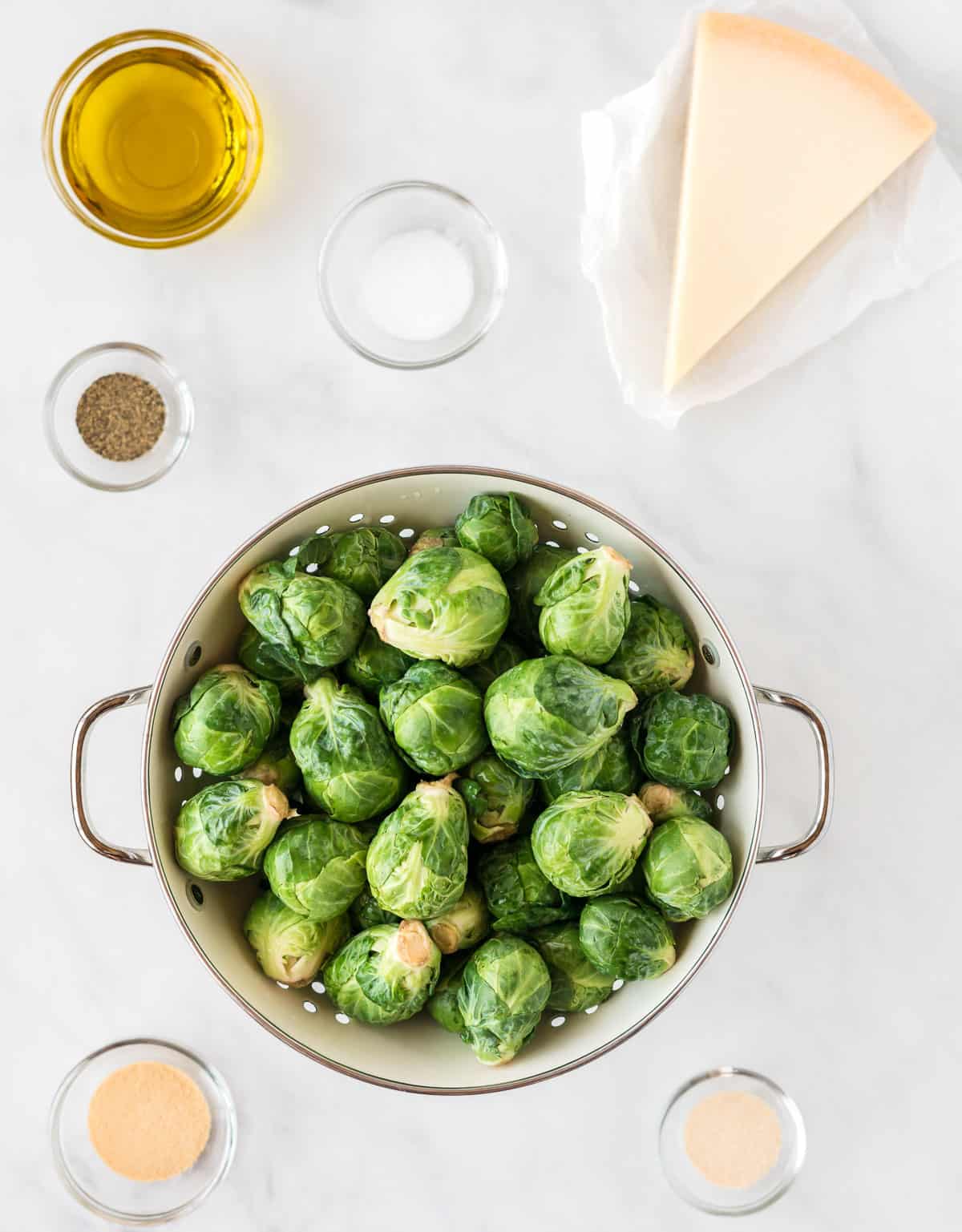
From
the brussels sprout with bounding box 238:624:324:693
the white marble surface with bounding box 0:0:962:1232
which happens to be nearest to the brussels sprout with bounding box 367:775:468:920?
the brussels sprout with bounding box 238:624:324:693

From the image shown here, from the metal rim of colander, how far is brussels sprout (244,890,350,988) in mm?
118

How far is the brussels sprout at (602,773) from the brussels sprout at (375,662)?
0.36 meters

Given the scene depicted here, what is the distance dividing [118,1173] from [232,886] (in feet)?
2.74

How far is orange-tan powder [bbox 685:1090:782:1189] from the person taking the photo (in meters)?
2.63

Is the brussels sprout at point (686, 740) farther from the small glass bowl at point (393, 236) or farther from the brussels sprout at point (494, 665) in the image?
the small glass bowl at point (393, 236)

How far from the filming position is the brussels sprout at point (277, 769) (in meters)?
2.26

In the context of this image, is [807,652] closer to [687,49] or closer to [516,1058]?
[516,1058]

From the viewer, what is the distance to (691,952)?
7.07ft

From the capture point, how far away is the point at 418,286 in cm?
266

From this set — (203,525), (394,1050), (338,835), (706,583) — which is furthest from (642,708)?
(203,525)

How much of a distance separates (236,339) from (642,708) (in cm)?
122

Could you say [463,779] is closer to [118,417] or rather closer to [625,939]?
[625,939]

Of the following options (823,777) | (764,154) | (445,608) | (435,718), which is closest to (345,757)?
(435,718)

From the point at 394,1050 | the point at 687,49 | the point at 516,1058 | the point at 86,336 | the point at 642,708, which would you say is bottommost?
the point at 394,1050
